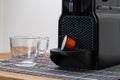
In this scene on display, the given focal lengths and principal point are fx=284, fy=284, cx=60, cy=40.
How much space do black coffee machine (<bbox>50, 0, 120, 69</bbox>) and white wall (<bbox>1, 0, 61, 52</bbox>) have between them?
150cm

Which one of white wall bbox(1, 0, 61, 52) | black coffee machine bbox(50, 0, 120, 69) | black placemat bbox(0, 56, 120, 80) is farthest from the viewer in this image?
white wall bbox(1, 0, 61, 52)

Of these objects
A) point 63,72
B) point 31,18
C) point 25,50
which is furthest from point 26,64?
point 31,18

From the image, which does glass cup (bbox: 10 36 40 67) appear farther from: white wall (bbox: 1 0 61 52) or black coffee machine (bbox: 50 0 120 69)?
white wall (bbox: 1 0 61 52)

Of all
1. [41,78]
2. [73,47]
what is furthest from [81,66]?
[41,78]

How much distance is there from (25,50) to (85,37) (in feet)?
0.67

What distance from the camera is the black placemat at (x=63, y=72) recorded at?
775 mm

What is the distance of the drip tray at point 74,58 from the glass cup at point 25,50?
0.07 metres

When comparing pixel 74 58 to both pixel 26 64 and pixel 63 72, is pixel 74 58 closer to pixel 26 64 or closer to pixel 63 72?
pixel 63 72

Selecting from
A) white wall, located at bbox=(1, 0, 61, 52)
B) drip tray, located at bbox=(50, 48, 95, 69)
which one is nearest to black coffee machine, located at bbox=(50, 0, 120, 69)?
drip tray, located at bbox=(50, 48, 95, 69)

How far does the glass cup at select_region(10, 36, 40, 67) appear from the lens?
93 centimetres

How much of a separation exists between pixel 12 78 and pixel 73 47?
230 mm

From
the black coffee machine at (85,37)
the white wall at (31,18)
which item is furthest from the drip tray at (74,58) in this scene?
the white wall at (31,18)

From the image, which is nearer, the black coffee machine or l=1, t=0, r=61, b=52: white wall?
the black coffee machine

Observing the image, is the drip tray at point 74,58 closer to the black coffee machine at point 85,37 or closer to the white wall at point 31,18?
the black coffee machine at point 85,37
